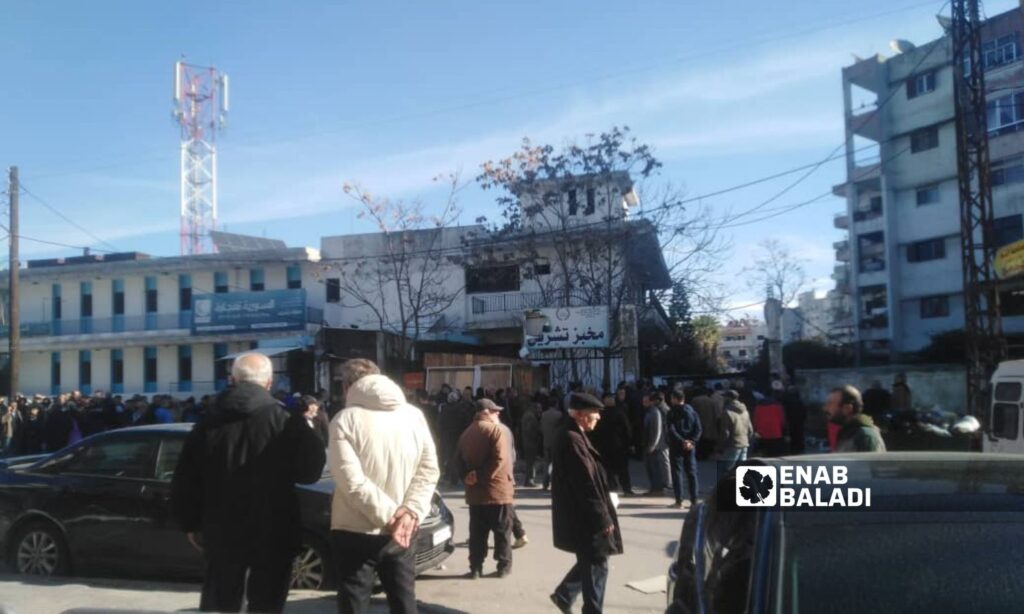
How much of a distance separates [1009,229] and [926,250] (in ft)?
15.5

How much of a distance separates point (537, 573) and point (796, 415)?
7.86 metres

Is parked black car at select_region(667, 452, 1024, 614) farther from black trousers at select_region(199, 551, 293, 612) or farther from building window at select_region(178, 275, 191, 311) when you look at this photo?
building window at select_region(178, 275, 191, 311)

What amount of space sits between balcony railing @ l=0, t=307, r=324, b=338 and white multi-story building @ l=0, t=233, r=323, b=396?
43 millimetres

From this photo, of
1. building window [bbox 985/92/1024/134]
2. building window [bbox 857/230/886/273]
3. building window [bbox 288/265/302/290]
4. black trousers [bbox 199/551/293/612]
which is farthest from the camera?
building window [bbox 857/230/886/273]

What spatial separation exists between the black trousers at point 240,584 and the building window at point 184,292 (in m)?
33.5

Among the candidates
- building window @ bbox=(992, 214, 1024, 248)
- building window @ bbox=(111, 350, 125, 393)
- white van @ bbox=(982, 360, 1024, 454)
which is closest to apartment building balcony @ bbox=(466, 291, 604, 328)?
building window @ bbox=(111, 350, 125, 393)

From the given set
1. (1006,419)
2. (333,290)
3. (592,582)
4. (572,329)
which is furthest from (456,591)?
(333,290)

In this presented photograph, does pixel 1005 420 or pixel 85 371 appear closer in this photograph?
pixel 1005 420

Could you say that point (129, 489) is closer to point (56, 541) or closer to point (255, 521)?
point (56, 541)

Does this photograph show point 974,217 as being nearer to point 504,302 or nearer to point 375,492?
point 504,302

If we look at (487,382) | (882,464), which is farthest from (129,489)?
(487,382)

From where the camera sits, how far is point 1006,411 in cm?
975

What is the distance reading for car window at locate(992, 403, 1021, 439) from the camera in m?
9.52

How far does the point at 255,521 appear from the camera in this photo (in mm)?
4152
